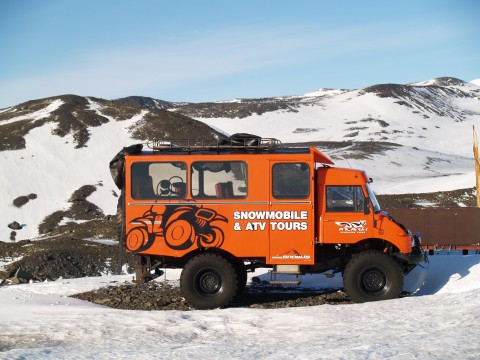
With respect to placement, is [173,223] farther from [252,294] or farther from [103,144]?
[103,144]

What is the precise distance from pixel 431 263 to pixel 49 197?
106ft

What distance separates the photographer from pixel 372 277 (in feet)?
41.6

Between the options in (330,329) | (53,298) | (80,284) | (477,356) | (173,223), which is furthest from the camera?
(80,284)

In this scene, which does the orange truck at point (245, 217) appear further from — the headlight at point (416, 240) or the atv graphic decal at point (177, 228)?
the headlight at point (416, 240)

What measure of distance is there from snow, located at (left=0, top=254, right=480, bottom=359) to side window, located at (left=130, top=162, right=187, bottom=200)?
2421 mm

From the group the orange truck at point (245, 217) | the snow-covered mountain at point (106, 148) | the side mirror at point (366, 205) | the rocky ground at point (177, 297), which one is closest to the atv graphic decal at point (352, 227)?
the orange truck at point (245, 217)

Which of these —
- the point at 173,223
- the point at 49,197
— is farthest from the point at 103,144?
the point at 173,223

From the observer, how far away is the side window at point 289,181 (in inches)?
495

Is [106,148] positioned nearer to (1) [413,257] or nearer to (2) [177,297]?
(2) [177,297]

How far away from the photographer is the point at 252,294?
1460 centimetres

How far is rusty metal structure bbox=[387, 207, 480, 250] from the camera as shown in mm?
25938

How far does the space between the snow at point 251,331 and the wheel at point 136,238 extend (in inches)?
57.0

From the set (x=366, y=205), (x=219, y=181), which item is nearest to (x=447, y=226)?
(x=366, y=205)

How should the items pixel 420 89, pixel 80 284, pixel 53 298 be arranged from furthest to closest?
1. pixel 420 89
2. pixel 80 284
3. pixel 53 298
